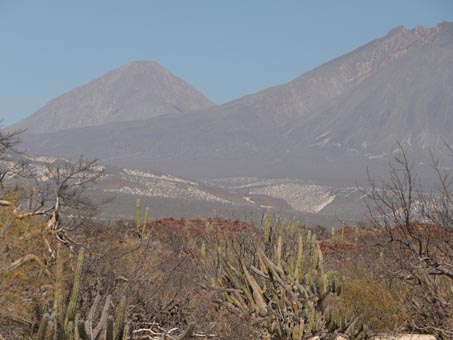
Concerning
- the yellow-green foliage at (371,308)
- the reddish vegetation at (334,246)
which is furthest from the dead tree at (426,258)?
the reddish vegetation at (334,246)

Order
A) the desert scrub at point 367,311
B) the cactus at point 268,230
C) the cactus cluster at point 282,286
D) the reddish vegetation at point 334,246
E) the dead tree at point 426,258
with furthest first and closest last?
1. the reddish vegetation at point 334,246
2. the cactus at point 268,230
3. the desert scrub at point 367,311
4. the cactus cluster at point 282,286
5. the dead tree at point 426,258

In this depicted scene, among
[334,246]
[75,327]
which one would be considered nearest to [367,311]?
[75,327]

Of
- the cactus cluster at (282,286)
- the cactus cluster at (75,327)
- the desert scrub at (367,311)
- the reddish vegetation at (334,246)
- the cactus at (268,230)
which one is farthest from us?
the reddish vegetation at (334,246)

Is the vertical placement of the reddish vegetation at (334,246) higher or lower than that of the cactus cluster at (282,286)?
lower

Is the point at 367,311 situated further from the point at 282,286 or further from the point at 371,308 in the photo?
the point at 282,286

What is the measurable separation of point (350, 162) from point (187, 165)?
132ft

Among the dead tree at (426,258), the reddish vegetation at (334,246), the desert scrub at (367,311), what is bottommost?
the reddish vegetation at (334,246)

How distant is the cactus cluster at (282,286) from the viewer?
33.2 feet

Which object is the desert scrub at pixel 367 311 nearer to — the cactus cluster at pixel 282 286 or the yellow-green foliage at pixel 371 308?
the yellow-green foliage at pixel 371 308

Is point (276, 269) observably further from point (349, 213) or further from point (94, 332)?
point (349, 213)

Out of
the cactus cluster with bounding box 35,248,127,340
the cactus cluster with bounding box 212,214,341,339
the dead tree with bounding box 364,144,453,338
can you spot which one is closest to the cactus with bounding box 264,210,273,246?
the cactus cluster with bounding box 212,214,341,339

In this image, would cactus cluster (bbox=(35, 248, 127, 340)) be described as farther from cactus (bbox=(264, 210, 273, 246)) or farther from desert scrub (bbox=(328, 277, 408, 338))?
cactus (bbox=(264, 210, 273, 246))

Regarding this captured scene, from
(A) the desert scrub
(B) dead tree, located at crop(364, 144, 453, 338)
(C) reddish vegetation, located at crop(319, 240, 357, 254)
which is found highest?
(B) dead tree, located at crop(364, 144, 453, 338)

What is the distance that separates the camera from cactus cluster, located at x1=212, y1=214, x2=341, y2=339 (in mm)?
10125
